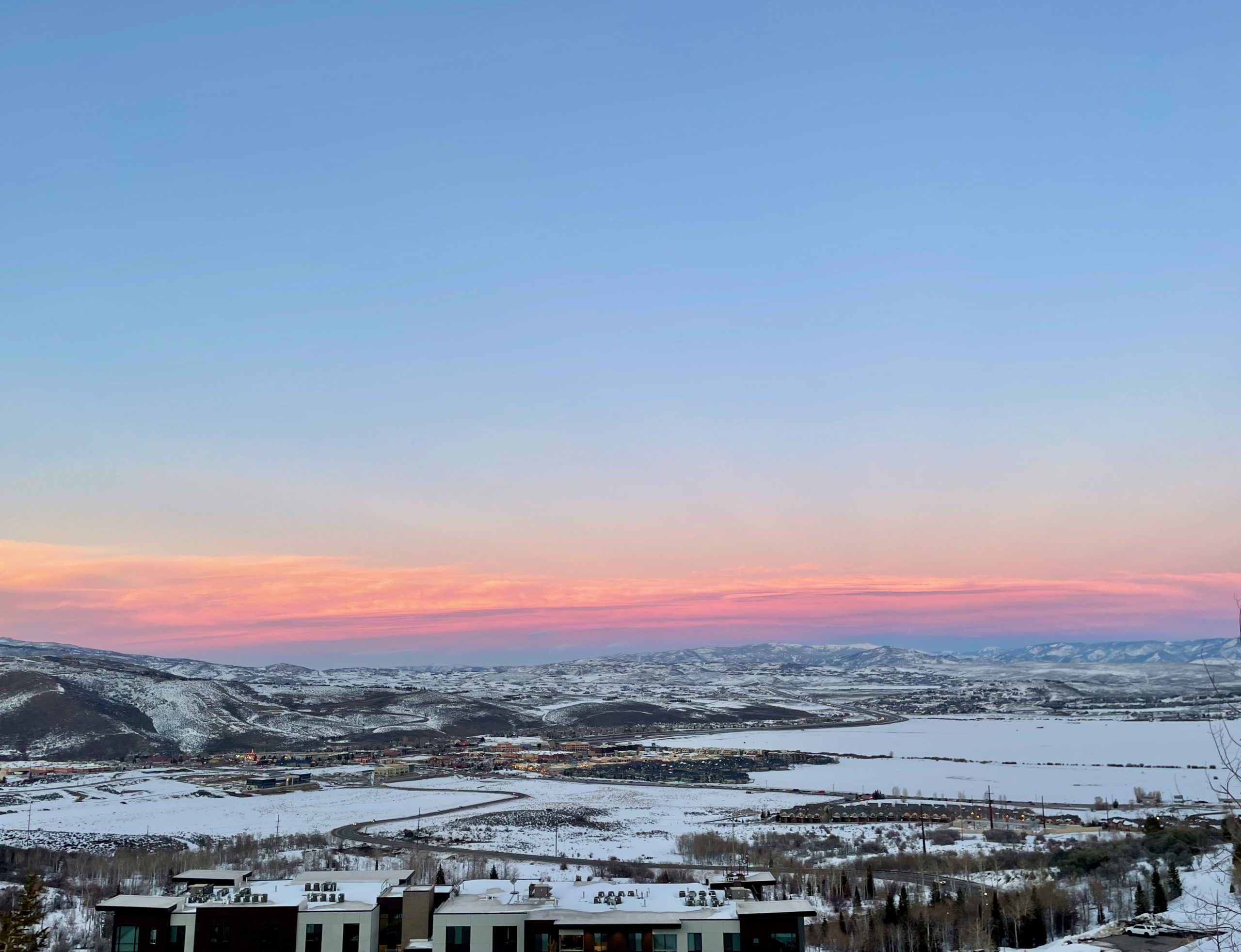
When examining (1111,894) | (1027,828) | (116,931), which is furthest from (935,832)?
(116,931)

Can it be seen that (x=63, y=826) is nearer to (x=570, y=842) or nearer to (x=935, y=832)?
(x=570, y=842)

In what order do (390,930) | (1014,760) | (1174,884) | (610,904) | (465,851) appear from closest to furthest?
1. (390,930)
2. (610,904)
3. (1174,884)
4. (465,851)
5. (1014,760)

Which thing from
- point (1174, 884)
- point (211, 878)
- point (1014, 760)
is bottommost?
point (1014, 760)

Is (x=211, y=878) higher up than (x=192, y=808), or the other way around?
(x=211, y=878)

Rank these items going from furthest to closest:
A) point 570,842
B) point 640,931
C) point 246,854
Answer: point 570,842 < point 246,854 < point 640,931

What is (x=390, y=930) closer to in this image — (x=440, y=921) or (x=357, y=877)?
→ (x=440, y=921)

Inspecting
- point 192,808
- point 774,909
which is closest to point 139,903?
point 774,909

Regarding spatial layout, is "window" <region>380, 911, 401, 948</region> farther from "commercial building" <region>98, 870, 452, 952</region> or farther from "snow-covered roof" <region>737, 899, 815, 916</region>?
"snow-covered roof" <region>737, 899, 815, 916</region>
